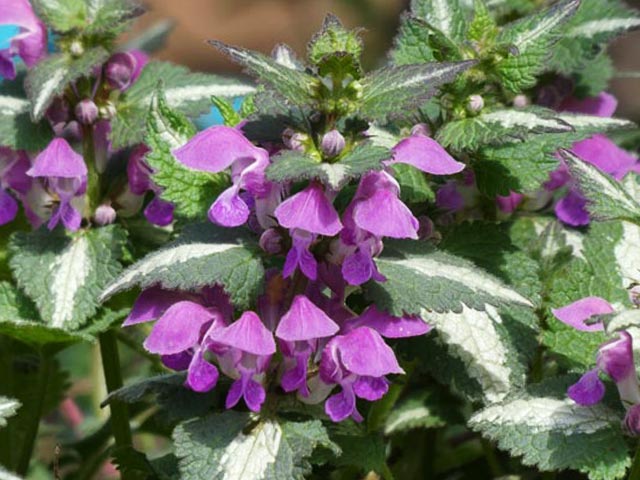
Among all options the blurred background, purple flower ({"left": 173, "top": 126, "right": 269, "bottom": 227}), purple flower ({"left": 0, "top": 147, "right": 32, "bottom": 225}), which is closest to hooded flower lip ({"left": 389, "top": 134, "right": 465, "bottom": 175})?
purple flower ({"left": 173, "top": 126, "right": 269, "bottom": 227})

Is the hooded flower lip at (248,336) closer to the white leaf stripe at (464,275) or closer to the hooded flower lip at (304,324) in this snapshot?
the hooded flower lip at (304,324)

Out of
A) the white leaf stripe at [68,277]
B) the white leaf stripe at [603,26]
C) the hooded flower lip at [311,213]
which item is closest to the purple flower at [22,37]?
the white leaf stripe at [68,277]

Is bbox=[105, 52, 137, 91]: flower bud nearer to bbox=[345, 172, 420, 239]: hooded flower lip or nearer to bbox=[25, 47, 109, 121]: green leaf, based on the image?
bbox=[25, 47, 109, 121]: green leaf

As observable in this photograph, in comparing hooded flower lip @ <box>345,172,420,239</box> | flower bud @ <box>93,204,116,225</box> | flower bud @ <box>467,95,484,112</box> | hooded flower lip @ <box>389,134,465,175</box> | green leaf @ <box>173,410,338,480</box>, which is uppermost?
hooded flower lip @ <box>389,134,465,175</box>

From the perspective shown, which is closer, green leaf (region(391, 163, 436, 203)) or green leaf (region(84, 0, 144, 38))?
green leaf (region(391, 163, 436, 203))

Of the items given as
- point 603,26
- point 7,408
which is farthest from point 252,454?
point 603,26

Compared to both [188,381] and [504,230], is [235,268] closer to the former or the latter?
[188,381]

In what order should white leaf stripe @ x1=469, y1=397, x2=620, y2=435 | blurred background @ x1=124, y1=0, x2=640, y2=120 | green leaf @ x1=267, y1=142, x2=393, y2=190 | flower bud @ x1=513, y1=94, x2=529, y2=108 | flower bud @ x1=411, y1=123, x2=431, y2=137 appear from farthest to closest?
blurred background @ x1=124, y1=0, x2=640, y2=120
flower bud @ x1=513, y1=94, x2=529, y2=108
flower bud @ x1=411, y1=123, x2=431, y2=137
white leaf stripe @ x1=469, y1=397, x2=620, y2=435
green leaf @ x1=267, y1=142, x2=393, y2=190
